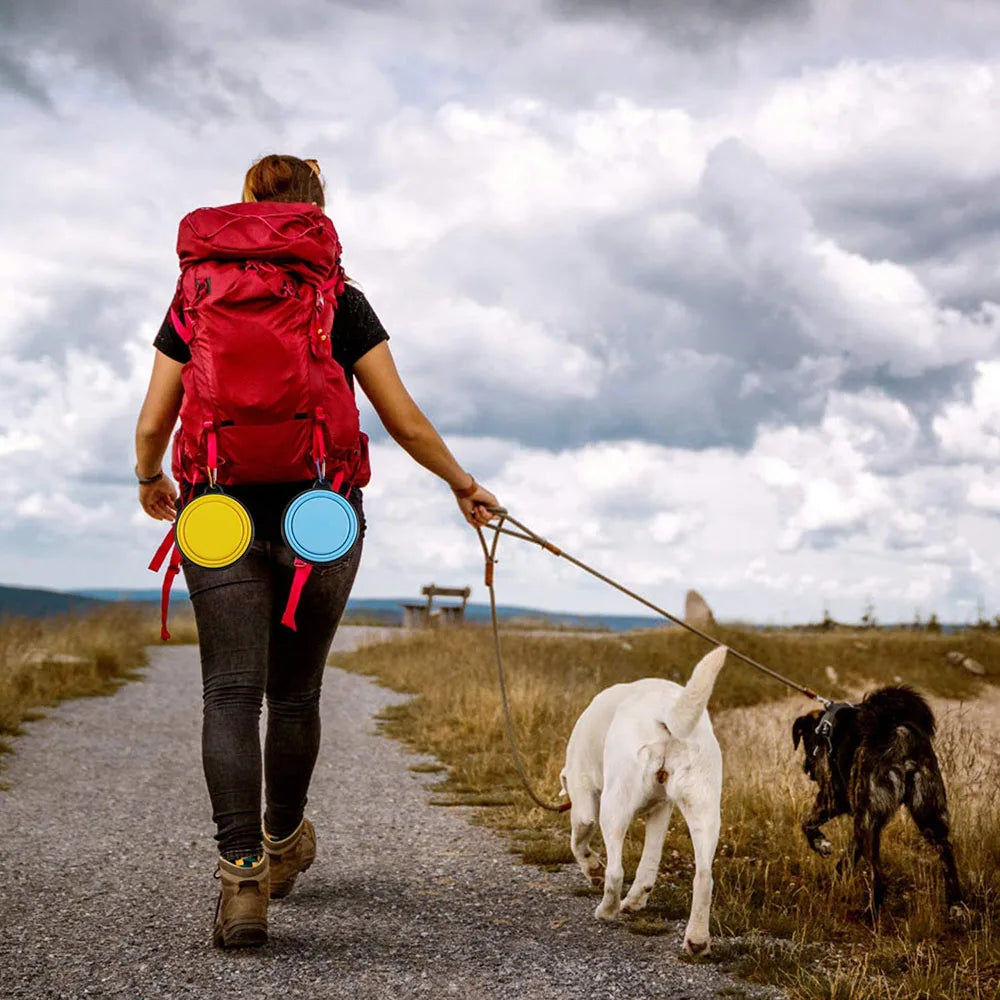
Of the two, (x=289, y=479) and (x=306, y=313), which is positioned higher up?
(x=306, y=313)

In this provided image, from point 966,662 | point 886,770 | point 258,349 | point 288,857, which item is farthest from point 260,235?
point 966,662

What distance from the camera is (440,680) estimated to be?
12.6 meters

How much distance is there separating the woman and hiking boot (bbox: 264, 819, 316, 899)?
29 centimetres

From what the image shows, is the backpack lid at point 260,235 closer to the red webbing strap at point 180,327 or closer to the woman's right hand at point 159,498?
the red webbing strap at point 180,327

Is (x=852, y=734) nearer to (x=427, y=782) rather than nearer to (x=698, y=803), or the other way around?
(x=698, y=803)

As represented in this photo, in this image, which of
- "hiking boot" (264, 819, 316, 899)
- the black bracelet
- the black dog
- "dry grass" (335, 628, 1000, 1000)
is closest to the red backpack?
the black bracelet

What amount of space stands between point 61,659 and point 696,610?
15058 millimetres

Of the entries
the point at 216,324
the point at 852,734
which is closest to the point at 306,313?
the point at 216,324

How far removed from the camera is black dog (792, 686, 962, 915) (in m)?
4.45

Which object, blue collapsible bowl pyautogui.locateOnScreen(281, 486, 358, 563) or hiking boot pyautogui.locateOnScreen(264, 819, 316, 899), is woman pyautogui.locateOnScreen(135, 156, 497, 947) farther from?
hiking boot pyautogui.locateOnScreen(264, 819, 316, 899)

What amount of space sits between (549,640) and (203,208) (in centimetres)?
1752

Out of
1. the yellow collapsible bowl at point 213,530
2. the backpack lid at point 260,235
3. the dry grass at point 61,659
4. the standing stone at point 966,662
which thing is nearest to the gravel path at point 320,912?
the yellow collapsible bowl at point 213,530

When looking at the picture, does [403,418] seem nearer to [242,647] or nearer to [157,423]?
[157,423]

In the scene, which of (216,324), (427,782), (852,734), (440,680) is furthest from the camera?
(440,680)
